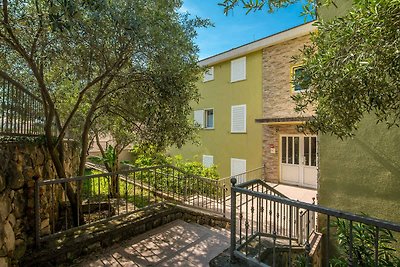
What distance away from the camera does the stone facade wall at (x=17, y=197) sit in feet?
9.16

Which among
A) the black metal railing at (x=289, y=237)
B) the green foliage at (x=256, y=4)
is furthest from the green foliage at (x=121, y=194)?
the green foliage at (x=256, y=4)

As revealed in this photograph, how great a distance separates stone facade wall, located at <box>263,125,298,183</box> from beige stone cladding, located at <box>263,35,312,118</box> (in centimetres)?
73

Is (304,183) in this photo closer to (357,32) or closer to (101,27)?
(357,32)

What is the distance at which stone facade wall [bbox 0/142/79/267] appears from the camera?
9.16 ft

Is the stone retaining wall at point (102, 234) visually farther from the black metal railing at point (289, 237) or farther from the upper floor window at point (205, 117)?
the upper floor window at point (205, 117)

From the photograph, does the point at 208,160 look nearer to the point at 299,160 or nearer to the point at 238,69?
the point at 299,160

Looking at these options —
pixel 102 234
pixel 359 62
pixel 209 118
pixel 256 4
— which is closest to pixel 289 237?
pixel 359 62

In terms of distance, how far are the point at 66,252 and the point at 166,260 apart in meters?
1.45

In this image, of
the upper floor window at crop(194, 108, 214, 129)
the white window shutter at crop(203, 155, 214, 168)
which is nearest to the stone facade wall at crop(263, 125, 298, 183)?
the white window shutter at crop(203, 155, 214, 168)

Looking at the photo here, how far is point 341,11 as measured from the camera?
18.5 ft

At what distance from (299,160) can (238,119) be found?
385cm

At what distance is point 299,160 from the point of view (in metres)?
10.8

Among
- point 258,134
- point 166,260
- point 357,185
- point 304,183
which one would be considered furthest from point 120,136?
point 304,183

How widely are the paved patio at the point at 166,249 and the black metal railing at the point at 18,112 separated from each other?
7.30 ft
